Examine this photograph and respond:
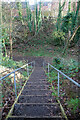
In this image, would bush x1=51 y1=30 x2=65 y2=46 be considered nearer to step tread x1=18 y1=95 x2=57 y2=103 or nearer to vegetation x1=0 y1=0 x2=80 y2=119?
vegetation x1=0 y1=0 x2=80 y2=119

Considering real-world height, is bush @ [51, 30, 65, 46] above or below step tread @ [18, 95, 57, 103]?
above

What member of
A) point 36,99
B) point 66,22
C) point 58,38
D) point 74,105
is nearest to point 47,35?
point 58,38

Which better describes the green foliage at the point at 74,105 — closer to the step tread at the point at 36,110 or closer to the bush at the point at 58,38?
the step tread at the point at 36,110

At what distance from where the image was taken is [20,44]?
19828 millimetres

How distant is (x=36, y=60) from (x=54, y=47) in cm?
586

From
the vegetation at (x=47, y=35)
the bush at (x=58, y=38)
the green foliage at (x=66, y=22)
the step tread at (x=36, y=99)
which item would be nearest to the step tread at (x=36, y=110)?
the step tread at (x=36, y=99)

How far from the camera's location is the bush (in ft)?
57.3

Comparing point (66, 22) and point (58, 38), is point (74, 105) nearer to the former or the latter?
point (66, 22)

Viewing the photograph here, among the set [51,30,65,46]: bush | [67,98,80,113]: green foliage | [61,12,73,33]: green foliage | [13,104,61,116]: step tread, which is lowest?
[67,98,80,113]: green foliage

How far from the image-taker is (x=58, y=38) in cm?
1884

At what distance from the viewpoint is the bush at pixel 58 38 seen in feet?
57.3

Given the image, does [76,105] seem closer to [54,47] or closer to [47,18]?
Result: [54,47]

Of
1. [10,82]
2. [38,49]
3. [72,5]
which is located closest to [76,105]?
[10,82]

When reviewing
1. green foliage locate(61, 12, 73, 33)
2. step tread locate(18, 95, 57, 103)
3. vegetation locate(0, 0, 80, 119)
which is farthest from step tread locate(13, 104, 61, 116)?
green foliage locate(61, 12, 73, 33)
